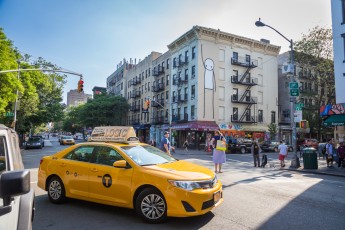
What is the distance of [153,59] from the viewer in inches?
2094

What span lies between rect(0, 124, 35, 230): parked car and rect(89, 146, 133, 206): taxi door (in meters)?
2.61

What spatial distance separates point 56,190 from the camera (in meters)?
6.52

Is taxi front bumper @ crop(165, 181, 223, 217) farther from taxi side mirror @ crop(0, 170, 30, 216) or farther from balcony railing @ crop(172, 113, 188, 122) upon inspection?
balcony railing @ crop(172, 113, 188, 122)

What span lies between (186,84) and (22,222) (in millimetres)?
39967

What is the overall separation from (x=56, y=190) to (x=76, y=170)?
2.61 feet

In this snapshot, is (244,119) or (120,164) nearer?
(120,164)

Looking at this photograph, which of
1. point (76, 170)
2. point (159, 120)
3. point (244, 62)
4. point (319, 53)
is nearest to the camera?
point (76, 170)

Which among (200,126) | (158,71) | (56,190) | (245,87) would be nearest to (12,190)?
(56,190)

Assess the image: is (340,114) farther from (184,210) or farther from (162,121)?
(162,121)

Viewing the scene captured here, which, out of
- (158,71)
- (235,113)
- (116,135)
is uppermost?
(158,71)

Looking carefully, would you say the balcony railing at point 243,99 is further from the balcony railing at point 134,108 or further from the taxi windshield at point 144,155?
the taxi windshield at point 144,155

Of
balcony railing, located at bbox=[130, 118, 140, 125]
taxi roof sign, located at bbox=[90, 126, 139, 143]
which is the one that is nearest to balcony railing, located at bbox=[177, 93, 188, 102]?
balcony railing, located at bbox=[130, 118, 140, 125]

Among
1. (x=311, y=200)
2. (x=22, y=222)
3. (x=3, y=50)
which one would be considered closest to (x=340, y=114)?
(x=311, y=200)

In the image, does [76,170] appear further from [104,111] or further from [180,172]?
[104,111]
